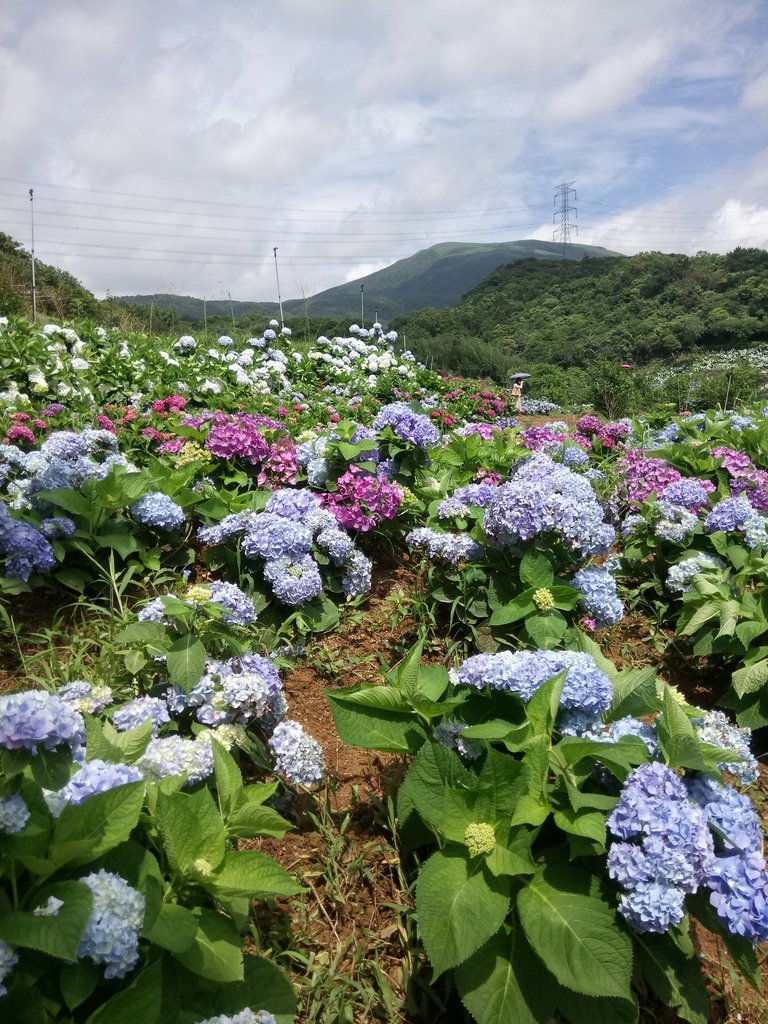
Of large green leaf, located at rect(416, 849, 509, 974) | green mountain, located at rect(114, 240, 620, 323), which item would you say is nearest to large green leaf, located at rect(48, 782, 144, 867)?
large green leaf, located at rect(416, 849, 509, 974)

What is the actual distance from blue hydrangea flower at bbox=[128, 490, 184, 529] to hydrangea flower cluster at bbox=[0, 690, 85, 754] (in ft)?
5.80

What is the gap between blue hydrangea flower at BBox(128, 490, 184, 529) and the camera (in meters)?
2.71

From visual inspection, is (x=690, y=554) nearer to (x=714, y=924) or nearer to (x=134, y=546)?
(x=714, y=924)

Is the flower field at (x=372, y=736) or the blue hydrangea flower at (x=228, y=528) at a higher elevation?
the blue hydrangea flower at (x=228, y=528)

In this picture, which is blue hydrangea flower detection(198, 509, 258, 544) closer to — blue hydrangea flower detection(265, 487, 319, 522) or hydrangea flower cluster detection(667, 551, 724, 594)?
blue hydrangea flower detection(265, 487, 319, 522)

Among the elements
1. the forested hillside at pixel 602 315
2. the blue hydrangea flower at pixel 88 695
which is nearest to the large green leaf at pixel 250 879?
the blue hydrangea flower at pixel 88 695

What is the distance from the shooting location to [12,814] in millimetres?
947

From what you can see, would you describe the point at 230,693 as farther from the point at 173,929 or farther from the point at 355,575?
the point at 355,575

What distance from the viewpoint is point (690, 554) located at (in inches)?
122

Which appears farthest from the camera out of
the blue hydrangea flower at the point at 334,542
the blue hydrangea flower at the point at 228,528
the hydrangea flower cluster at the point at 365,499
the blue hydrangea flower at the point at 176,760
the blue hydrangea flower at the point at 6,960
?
the hydrangea flower cluster at the point at 365,499

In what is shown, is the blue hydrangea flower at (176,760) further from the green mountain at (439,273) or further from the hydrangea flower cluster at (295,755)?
the green mountain at (439,273)

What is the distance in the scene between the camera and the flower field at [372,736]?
1146 mm

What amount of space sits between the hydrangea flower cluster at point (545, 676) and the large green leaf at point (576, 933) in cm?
37

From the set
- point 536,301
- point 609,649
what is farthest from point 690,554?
point 536,301
